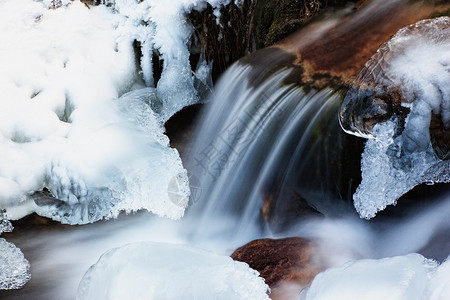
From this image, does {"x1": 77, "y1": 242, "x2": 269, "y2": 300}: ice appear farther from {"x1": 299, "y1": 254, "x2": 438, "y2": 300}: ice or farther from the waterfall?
the waterfall

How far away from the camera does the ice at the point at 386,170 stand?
2674 millimetres

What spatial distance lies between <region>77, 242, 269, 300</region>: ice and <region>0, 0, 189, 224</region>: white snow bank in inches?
43.5

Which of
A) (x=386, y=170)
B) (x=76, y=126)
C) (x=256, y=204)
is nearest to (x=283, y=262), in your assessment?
(x=256, y=204)

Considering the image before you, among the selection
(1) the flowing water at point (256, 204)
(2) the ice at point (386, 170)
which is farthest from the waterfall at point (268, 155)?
(2) the ice at point (386, 170)

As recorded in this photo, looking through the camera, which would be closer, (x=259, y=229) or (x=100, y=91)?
(x=259, y=229)

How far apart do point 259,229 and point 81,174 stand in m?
1.32

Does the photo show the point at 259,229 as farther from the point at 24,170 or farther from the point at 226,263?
the point at 24,170

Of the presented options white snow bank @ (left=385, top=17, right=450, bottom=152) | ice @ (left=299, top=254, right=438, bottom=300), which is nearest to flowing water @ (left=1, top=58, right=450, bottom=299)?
white snow bank @ (left=385, top=17, right=450, bottom=152)

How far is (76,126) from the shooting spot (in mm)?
3473

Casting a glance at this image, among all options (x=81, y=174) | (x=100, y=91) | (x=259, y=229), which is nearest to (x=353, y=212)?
(x=259, y=229)

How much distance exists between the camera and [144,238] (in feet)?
11.2

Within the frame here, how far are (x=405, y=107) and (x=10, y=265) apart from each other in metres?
2.65

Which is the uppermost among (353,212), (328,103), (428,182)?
(328,103)

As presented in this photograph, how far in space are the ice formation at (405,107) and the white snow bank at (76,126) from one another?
134 cm
